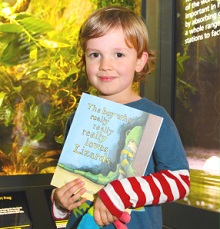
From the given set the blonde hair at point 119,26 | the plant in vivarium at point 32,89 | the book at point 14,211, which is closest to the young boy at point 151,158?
the blonde hair at point 119,26

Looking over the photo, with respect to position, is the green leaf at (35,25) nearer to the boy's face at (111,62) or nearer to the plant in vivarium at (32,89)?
the plant in vivarium at (32,89)

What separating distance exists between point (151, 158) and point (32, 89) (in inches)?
49.9

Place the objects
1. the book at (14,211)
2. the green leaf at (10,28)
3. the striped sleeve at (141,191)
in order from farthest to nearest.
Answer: the green leaf at (10,28) < the book at (14,211) < the striped sleeve at (141,191)

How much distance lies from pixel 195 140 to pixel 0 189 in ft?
2.94

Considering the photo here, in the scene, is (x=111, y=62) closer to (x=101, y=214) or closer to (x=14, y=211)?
(x=101, y=214)

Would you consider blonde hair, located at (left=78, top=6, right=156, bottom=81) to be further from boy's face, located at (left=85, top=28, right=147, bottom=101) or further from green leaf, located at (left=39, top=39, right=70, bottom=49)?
green leaf, located at (left=39, top=39, right=70, bottom=49)

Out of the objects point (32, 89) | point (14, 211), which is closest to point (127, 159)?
point (14, 211)

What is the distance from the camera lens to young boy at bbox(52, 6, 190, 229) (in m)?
0.82

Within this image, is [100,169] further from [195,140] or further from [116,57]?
[195,140]

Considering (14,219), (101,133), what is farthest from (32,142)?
(101,133)

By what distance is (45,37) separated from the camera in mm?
2111

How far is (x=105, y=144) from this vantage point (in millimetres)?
885

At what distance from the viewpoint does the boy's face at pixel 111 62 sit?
Result: 0.91 metres

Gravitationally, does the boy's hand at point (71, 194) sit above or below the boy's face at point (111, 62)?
below
